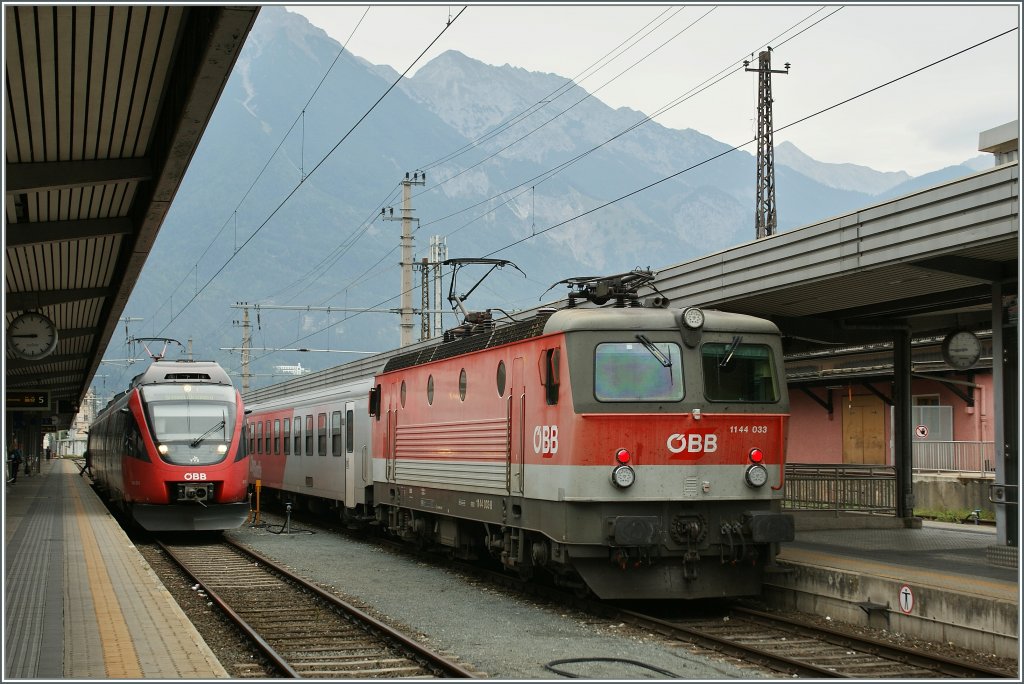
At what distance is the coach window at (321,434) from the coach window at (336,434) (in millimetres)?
702

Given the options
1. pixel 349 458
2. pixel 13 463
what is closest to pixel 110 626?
pixel 349 458

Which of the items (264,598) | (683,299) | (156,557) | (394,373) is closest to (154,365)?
(156,557)

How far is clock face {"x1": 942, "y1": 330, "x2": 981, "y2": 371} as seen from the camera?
609 inches

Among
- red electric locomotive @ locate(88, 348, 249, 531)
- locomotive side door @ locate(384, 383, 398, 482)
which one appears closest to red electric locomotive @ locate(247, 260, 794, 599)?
locomotive side door @ locate(384, 383, 398, 482)

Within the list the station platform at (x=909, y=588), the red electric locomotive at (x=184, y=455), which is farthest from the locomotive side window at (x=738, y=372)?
the red electric locomotive at (x=184, y=455)

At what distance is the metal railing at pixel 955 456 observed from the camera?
25016mm

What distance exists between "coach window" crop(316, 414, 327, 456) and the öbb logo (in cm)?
1394

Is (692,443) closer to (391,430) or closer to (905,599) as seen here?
(905,599)

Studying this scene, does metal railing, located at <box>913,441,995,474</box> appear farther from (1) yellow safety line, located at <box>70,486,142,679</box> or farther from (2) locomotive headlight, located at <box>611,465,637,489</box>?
Answer: (1) yellow safety line, located at <box>70,486,142,679</box>

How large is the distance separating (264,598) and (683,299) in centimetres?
700

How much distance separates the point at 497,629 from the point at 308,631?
188cm

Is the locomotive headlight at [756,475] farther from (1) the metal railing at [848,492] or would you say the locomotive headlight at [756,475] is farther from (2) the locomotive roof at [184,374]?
(2) the locomotive roof at [184,374]

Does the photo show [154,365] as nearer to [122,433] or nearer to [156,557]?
[122,433]

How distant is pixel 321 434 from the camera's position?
2492cm
